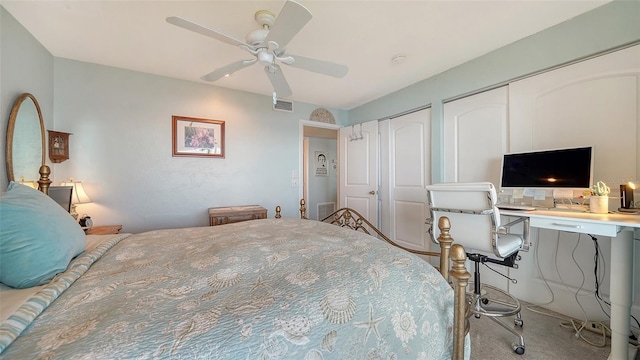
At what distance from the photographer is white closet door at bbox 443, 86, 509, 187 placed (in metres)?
2.35

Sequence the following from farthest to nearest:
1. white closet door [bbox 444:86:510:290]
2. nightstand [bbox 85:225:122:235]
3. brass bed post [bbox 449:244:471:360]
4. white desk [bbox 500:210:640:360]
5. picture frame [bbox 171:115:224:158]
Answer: picture frame [bbox 171:115:224:158]
white closet door [bbox 444:86:510:290]
nightstand [bbox 85:225:122:235]
white desk [bbox 500:210:640:360]
brass bed post [bbox 449:244:471:360]

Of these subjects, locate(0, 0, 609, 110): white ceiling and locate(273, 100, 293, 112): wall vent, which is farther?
locate(273, 100, 293, 112): wall vent

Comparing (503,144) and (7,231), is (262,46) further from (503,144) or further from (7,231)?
(503,144)

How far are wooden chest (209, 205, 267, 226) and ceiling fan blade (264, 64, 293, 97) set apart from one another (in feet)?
4.93

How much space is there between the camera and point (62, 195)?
1969mm

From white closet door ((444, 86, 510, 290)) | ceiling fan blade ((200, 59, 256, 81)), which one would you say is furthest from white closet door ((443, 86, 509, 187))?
ceiling fan blade ((200, 59, 256, 81))

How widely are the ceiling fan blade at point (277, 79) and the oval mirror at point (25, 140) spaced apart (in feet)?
6.29

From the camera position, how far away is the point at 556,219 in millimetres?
1550

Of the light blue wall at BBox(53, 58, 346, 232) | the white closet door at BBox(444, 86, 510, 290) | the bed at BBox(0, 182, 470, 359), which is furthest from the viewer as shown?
the light blue wall at BBox(53, 58, 346, 232)

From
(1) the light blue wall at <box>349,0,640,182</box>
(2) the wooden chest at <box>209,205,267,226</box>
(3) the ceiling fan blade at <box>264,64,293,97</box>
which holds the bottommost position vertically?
(2) the wooden chest at <box>209,205,267,226</box>

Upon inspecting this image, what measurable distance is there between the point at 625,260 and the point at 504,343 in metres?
0.87

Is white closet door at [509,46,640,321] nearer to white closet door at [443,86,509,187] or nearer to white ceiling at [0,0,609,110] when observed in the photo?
white closet door at [443,86,509,187]

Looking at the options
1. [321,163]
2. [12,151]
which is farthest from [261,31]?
[321,163]

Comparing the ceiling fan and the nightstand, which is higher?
the ceiling fan
